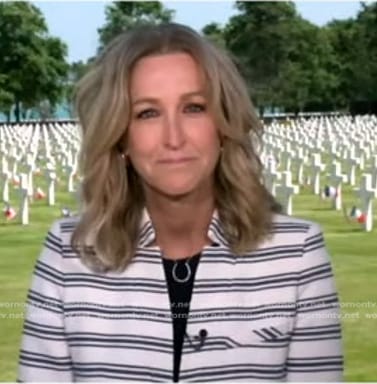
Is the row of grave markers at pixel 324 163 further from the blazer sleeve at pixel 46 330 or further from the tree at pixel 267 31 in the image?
the tree at pixel 267 31

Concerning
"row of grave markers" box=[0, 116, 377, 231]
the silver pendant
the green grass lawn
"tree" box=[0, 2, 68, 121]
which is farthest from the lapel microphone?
"tree" box=[0, 2, 68, 121]

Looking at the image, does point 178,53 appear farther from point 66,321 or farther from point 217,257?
point 66,321

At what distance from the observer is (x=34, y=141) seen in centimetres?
2650

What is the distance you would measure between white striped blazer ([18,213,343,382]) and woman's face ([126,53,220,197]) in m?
0.16

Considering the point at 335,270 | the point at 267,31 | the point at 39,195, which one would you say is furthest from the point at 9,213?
the point at 267,31

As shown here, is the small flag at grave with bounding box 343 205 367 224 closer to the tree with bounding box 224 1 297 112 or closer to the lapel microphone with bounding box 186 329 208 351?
the lapel microphone with bounding box 186 329 208 351

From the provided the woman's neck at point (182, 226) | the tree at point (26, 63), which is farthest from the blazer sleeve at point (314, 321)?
the tree at point (26, 63)

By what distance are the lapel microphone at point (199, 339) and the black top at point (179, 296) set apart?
0.02 metres

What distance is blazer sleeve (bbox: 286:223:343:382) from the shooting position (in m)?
2.28

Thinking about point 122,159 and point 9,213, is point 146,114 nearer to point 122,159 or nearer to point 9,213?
point 122,159

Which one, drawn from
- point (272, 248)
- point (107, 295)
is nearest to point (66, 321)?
point (107, 295)

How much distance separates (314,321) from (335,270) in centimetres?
755

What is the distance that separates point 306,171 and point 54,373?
17.4 m

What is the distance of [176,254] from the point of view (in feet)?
7.75
